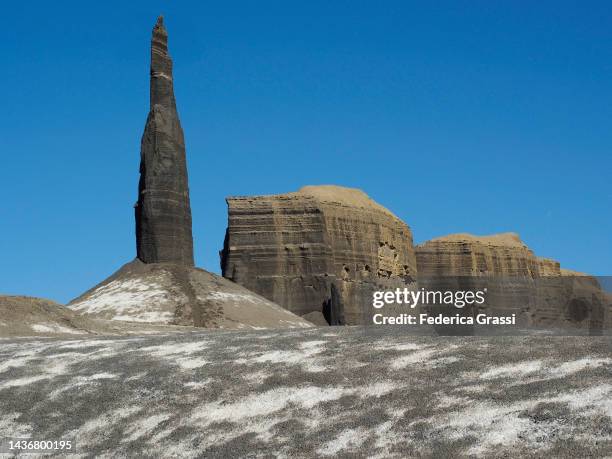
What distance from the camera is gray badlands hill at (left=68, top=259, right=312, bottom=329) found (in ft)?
192

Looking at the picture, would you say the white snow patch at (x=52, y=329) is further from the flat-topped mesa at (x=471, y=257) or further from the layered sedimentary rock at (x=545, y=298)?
the flat-topped mesa at (x=471, y=257)

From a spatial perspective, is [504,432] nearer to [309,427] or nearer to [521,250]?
[309,427]

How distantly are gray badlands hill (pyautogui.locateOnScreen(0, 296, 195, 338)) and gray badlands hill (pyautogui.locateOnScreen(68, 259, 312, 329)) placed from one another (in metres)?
9.13

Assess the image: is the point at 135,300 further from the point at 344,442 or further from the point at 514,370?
the point at 344,442

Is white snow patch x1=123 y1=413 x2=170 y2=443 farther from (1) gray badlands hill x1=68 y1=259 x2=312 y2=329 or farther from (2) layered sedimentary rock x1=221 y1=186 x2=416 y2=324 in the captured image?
(2) layered sedimentary rock x1=221 y1=186 x2=416 y2=324

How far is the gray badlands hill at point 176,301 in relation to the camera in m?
58.4

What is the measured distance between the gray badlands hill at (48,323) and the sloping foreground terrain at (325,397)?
14286 mm

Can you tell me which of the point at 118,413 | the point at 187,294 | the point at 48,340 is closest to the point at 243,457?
the point at 118,413

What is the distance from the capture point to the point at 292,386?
22047mm

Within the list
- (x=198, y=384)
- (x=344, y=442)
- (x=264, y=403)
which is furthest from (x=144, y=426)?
(x=344, y=442)

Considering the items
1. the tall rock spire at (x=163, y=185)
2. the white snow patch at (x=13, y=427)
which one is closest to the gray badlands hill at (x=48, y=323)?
the white snow patch at (x=13, y=427)

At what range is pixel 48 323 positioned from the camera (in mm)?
44625

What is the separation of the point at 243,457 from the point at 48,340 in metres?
17.5

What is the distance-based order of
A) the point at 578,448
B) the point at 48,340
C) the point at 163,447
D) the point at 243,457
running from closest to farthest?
the point at 578,448, the point at 243,457, the point at 163,447, the point at 48,340
